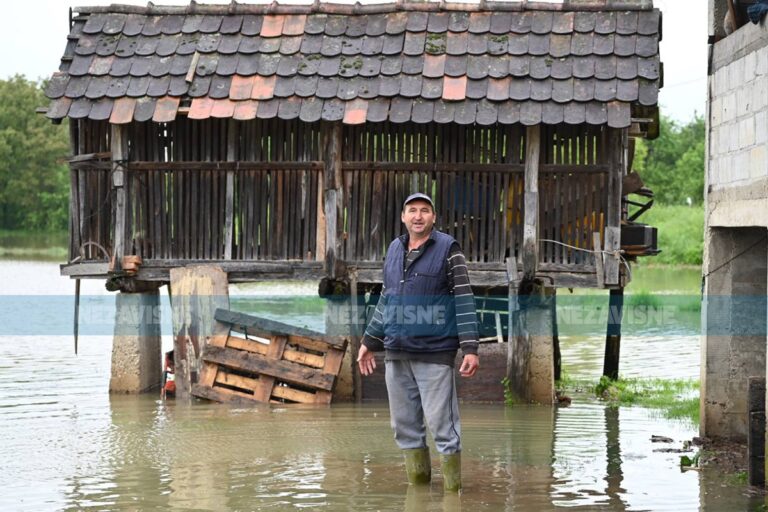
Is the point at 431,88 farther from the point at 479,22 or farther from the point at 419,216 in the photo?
the point at 419,216

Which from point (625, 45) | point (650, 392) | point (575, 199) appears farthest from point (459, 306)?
point (650, 392)

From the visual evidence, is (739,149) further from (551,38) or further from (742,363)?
(551,38)

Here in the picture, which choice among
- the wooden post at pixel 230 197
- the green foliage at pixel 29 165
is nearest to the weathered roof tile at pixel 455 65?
the wooden post at pixel 230 197

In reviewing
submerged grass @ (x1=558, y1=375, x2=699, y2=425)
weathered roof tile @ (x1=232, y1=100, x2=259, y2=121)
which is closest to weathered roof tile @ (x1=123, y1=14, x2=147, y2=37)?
weathered roof tile @ (x1=232, y1=100, x2=259, y2=121)

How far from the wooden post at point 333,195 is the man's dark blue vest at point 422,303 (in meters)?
5.50

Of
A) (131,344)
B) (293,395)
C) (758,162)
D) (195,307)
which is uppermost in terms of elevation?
(758,162)

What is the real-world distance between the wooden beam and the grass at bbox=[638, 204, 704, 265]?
27579 mm

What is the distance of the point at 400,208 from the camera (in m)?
15.2

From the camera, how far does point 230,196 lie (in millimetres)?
15328

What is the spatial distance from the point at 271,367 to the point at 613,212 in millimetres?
4386

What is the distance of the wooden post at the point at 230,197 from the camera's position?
15.3m

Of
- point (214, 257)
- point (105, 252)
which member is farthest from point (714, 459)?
point (105, 252)

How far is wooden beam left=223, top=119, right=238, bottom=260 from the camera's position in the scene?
15.3 metres

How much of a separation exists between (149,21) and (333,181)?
316cm
